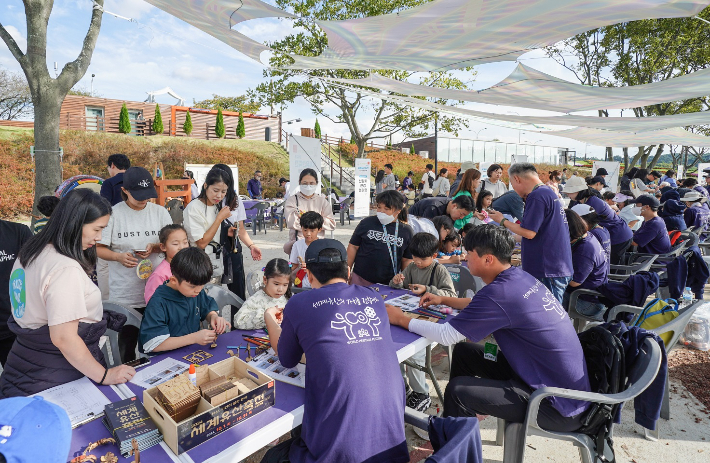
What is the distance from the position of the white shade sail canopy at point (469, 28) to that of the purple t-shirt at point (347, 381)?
268 cm

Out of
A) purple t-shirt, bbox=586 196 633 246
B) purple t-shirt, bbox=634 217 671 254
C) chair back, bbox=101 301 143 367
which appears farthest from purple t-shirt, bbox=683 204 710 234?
chair back, bbox=101 301 143 367

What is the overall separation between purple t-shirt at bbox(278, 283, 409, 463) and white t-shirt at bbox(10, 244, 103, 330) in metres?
0.87

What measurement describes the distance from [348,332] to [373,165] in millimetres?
29030

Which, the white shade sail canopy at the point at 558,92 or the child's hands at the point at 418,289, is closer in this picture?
the child's hands at the point at 418,289

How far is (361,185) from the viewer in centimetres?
1204

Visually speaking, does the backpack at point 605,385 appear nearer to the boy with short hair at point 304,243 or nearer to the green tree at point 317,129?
the boy with short hair at point 304,243

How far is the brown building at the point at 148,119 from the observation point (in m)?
24.6

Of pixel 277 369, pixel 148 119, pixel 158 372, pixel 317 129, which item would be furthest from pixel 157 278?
pixel 317 129

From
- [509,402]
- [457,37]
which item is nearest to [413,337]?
[509,402]

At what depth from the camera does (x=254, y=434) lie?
1465 millimetres

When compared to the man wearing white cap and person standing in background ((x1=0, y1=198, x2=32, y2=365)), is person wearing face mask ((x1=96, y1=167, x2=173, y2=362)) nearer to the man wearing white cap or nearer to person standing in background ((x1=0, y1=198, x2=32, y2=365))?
person standing in background ((x1=0, y1=198, x2=32, y2=365))

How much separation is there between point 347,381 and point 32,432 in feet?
3.01

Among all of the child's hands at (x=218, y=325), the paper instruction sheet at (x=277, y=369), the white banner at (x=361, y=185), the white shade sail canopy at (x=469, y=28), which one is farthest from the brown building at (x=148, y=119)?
the paper instruction sheet at (x=277, y=369)

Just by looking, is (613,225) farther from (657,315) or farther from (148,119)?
(148,119)
